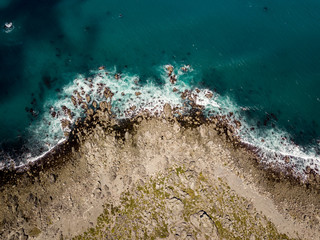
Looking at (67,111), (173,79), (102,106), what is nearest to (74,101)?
(67,111)

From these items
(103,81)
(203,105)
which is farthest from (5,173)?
(203,105)

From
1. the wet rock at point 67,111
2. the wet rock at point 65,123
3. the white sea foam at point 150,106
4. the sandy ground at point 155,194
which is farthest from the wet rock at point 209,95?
the wet rock at point 65,123

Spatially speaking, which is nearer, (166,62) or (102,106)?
(102,106)

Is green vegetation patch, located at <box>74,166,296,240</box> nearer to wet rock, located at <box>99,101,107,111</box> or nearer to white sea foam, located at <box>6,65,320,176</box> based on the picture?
white sea foam, located at <box>6,65,320,176</box>

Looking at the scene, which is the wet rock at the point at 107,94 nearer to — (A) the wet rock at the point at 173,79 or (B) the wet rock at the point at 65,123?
(B) the wet rock at the point at 65,123

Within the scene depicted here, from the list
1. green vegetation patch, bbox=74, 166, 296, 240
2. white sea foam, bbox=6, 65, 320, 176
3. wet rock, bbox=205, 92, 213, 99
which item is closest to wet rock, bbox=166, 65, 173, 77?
white sea foam, bbox=6, 65, 320, 176

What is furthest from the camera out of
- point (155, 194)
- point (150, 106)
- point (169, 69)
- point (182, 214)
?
point (169, 69)

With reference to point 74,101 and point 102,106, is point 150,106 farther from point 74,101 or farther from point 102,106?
point 74,101
